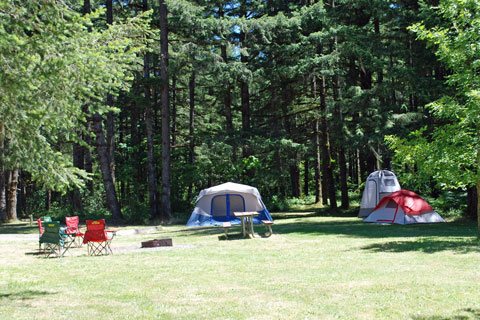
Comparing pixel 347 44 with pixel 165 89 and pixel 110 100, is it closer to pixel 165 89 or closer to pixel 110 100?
pixel 165 89

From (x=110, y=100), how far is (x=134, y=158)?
8.11 meters

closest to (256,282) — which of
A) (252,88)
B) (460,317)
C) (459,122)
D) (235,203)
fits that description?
(460,317)

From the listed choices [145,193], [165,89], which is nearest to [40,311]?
[165,89]

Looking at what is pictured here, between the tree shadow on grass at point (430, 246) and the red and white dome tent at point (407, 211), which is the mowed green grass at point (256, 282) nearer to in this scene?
the tree shadow on grass at point (430, 246)

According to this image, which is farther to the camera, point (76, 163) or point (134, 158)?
point (134, 158)

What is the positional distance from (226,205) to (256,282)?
13.5 metres

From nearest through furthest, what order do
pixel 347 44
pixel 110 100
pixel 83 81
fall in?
1. pixel 83 81
2. pixel 347 44
3. pixel 110 100

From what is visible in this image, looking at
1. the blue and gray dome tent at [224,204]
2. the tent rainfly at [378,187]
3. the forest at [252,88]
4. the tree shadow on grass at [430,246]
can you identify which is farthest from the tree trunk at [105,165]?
the tree shadow on grass at [430,246]

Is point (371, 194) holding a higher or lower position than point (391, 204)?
higher

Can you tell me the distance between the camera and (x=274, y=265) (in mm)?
8711

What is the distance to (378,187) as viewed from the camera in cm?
2008

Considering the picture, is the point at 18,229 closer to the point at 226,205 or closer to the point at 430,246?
the point at 226,205

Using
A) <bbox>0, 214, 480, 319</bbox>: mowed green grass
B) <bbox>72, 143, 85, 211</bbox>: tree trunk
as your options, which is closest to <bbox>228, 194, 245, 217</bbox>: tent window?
<bbox>0, 214, 480, 319</bbox>: mowed green grass

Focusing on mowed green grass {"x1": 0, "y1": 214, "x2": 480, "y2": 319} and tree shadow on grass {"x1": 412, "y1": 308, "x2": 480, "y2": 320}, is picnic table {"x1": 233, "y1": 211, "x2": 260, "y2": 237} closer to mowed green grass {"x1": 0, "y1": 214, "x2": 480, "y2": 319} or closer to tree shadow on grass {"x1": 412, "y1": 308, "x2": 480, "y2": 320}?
mowed green grass {"x1": 0, "y1": 214, "x2": 480, "y2": 319}
